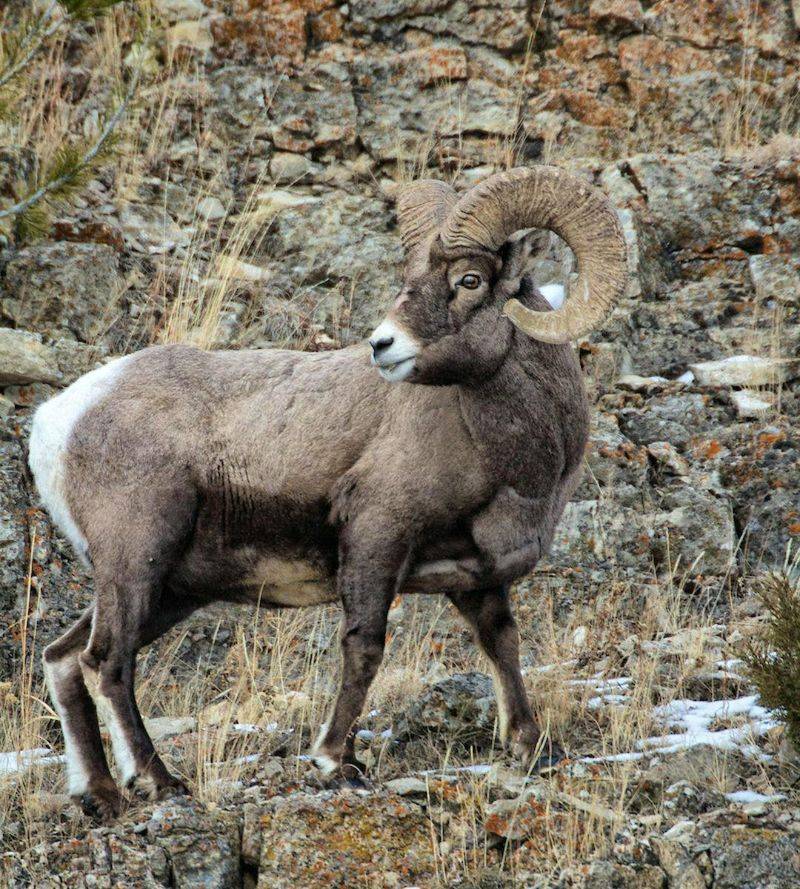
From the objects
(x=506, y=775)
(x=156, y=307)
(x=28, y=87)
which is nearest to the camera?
(x=506, y=775)

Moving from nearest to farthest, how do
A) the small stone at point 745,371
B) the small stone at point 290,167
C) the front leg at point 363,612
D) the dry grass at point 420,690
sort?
the dry grass at point 420,690 → the front leg at point 363,612 → the small stone at point 745,371 → the small stone at point 290,167

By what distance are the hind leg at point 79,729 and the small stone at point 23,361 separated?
2471 mm

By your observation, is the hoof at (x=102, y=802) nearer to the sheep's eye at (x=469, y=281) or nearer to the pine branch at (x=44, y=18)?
the sheep's eye at (x=469, y=281)

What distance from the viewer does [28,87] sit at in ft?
34.1

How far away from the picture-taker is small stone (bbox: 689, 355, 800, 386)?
8758mm

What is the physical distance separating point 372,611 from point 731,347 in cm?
459

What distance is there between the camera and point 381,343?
5410mm

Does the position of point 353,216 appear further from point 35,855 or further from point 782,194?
point 35,855

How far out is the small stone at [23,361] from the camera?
25.8ft

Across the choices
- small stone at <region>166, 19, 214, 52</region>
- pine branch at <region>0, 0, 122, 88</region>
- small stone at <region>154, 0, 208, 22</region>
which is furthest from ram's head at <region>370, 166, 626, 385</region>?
small stone at <region>154, 0, 208, 22</region>

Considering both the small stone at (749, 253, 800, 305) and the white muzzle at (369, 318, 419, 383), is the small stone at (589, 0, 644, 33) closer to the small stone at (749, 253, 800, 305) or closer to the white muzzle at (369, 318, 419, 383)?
the small stone at (749, 253, 800, 305)

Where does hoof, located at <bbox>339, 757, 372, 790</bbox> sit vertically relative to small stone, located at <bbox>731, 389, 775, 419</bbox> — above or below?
below

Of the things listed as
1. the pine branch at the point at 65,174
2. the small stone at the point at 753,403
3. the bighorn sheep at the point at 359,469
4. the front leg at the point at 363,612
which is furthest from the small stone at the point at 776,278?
the front leg at the point at 363,612

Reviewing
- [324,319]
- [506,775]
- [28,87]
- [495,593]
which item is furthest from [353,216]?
[506,775]
